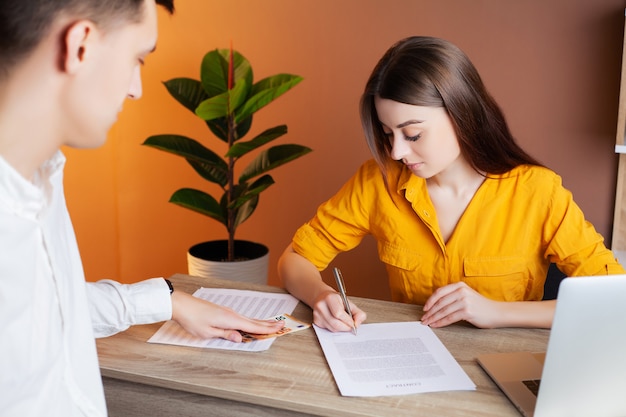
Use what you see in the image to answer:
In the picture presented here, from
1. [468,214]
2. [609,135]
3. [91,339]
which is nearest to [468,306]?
[468,214]

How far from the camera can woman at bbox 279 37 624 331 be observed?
167 centimetres

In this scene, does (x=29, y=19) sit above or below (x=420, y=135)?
above

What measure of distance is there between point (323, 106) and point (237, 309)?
157cm

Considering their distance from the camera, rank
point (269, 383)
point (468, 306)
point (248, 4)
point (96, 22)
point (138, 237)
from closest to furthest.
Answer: point (96, 22)
point (269, 383)
point (468, 306)
point (248, 4)
point (138, 237)

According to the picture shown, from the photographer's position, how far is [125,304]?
141 centimetres

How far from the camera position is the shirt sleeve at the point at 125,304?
138 cm

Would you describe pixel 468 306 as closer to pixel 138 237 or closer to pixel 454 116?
pixel 454 116

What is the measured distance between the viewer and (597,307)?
3.43ft

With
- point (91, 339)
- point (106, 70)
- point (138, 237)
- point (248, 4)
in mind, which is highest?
Result: point (248, 4)

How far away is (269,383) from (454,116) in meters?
0.82

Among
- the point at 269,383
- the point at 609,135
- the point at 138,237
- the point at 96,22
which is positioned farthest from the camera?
the point at 138,237

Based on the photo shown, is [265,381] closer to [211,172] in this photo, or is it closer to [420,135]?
[420,135]

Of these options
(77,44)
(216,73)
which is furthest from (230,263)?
(77,44)

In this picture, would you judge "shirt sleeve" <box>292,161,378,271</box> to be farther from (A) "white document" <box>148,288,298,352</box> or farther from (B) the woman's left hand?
(B) the woman's left hand
